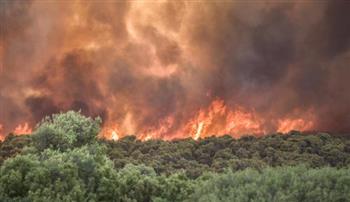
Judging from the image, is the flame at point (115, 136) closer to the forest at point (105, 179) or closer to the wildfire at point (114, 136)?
the wildfire at point (114, 136)

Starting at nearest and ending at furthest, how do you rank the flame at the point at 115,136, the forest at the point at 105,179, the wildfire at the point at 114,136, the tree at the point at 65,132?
the forest at the point at 105,179 → the tree at the point at 65,132 → the wildfire at the point at 114,136 → the flame at the point at 115,136

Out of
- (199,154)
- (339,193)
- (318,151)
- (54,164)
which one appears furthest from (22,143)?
(339,193)

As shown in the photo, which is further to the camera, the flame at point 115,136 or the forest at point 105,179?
the flame at point 115,136

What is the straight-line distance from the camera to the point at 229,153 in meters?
93.8

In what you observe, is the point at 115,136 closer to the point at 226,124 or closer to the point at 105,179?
the point at 226,124

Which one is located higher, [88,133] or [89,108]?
[89,108]

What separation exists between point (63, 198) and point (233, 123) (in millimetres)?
72533

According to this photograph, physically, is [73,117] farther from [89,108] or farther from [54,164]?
[89,108]

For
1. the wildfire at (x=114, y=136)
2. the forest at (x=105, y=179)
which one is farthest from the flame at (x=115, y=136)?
the forest at (x=105, y=179)

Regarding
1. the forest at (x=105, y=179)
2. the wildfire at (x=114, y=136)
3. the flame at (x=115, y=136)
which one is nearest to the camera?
the forest at (x=105, y=179)

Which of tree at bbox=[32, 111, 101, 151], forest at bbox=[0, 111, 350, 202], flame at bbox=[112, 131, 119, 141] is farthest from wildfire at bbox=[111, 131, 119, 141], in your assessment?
tree at bbox=[32, 111, 101, 151]

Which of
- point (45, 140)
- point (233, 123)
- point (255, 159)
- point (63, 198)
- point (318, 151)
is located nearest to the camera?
point (63, 198)

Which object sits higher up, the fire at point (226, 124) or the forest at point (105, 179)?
the fire at point (226, 124)

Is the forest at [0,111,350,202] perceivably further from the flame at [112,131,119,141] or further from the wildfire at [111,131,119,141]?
the flame at [112,131,119,141]
